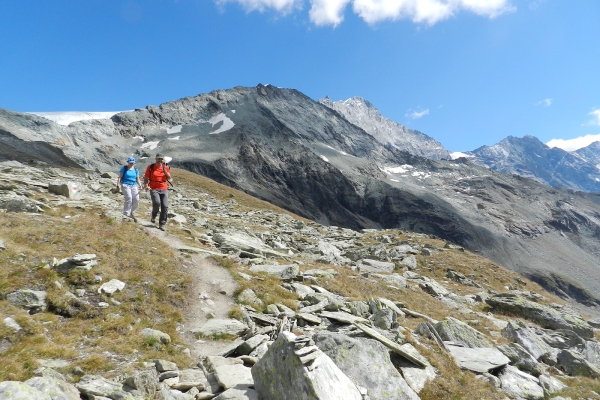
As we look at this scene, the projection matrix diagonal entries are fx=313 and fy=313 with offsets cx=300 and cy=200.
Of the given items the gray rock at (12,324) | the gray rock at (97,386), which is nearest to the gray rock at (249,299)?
the gray rock at (97,386)

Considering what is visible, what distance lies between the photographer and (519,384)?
955 cm

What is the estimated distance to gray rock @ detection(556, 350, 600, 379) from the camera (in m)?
11.7

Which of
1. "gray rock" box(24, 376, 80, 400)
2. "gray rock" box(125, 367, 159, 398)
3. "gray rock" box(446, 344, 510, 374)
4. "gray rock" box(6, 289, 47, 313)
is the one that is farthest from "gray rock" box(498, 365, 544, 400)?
"gray rock" box(6, 289, 47, 313)

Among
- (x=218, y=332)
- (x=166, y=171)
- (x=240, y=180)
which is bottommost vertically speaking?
(x=218, y=332)

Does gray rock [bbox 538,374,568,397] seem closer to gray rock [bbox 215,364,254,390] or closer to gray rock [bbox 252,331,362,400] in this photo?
gray rock [bbox 252,331,362,400]

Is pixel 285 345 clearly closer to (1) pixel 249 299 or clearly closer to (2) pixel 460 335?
(1) pixel 249 299

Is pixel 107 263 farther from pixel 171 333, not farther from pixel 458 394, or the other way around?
pixel 458 394

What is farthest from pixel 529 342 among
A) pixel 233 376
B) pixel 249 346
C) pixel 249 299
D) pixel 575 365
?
pixel 233 376

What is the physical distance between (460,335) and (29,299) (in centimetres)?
1404

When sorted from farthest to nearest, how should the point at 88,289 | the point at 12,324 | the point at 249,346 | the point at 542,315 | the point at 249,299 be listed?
the point at 542,315
the point at 249,299
the point at 88,289
the point at 249,346
the point at 12,324

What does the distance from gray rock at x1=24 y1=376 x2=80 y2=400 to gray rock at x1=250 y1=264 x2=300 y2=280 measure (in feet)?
31.5

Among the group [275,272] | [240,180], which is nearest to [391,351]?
[275,272]

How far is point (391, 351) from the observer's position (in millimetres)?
8703

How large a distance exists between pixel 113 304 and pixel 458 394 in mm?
9639
